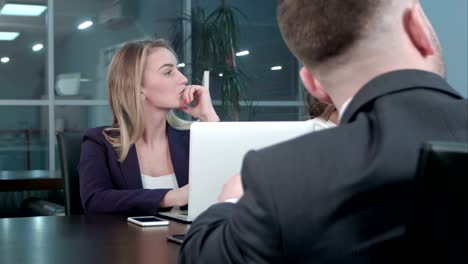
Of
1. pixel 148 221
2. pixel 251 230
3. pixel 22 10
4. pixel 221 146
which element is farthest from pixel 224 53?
pixel 251 230

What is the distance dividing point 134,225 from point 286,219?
131 centimetres

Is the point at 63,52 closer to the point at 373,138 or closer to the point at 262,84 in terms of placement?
the point at 262,84

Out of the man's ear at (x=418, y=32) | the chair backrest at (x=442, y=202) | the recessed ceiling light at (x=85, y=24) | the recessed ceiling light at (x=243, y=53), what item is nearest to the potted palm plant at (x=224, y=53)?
the recessed ceiling light at (x=243, y=53)

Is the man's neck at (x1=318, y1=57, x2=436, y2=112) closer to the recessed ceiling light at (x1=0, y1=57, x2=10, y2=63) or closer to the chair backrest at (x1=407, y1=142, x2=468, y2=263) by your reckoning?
the chair backrest at (x1=407, y1=142, x2=468, y2=263)

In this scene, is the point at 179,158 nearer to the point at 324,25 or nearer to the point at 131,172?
the point at 131,172

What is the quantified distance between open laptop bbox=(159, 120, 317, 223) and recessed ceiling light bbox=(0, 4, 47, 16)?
16.0 feet

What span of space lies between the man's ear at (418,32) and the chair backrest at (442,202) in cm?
25

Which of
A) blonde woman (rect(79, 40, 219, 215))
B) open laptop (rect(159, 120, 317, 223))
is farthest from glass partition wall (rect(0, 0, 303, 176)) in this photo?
open laptop (rect(159, 120, 317, 223))

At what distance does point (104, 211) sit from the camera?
2.22 metres

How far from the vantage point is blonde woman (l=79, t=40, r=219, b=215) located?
7.34 ft

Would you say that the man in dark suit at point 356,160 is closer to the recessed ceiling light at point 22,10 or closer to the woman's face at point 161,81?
the woman's face at point 161,81

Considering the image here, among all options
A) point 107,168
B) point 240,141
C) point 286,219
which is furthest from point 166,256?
point 107,168

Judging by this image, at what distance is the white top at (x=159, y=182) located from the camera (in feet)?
8.05

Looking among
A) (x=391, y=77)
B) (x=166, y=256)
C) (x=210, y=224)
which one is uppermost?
(x=391, y=77)
